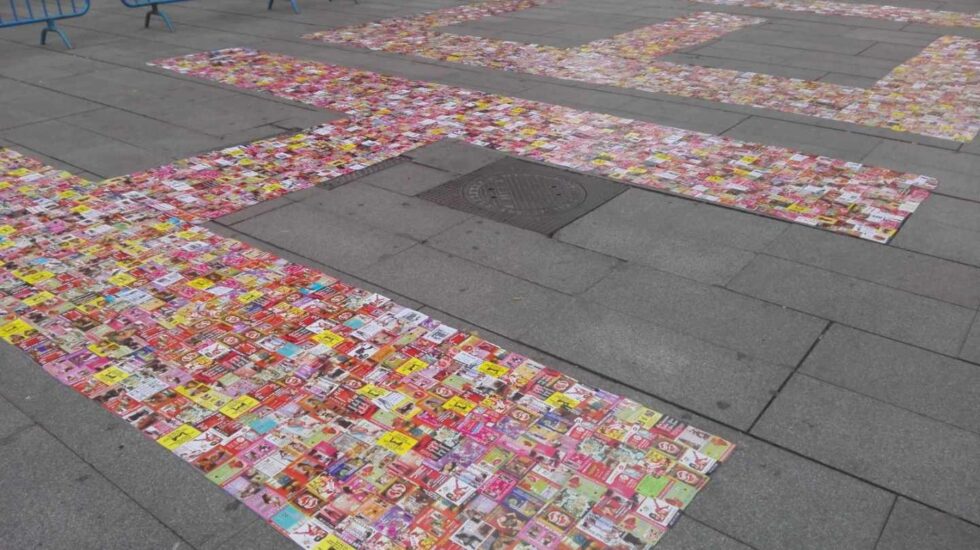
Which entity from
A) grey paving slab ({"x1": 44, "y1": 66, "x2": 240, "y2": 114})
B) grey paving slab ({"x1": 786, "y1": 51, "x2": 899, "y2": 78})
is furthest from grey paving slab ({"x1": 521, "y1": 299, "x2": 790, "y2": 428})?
grey paving slab ({"x1": 786, "y1": 51, "x2": 899, "y2": 78})

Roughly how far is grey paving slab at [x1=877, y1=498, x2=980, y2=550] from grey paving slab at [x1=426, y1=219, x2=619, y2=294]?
7.03ft

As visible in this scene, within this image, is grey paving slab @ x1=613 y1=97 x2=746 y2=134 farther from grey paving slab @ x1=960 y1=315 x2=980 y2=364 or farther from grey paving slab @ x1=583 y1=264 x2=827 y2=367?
grey paving slab @ x1=960 y1=315 x2=980 y2=364

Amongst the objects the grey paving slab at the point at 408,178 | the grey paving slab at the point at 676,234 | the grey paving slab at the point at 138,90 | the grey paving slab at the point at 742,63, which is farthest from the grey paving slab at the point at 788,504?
the grey paving slab at the point at 742,63

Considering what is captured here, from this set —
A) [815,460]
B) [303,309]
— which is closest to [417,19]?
[303,309]

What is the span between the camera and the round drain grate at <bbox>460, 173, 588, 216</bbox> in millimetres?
5969

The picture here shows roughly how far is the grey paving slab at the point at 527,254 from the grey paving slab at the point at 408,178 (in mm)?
799

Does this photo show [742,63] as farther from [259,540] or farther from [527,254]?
[259,540]

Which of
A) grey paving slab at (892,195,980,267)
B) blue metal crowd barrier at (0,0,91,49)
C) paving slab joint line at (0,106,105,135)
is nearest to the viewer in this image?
grey paving slab at (892,195,980,267)

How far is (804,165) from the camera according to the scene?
22.1 ft

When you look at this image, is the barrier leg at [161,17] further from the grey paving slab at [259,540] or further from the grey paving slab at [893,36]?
the grey paving slab at [259,540]

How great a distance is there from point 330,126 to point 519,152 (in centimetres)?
190

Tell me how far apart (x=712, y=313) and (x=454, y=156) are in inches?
123

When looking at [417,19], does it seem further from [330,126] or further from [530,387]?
[530,387]

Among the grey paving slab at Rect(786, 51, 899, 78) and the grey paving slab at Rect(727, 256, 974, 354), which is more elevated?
the grey paving slab at Rect(786, 51, 899, 78)
